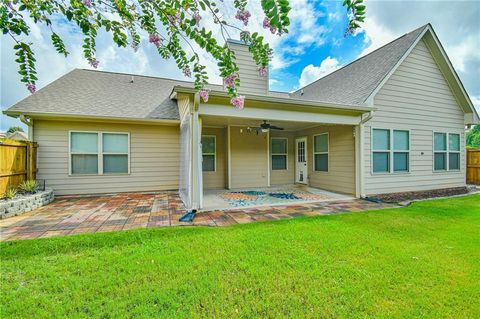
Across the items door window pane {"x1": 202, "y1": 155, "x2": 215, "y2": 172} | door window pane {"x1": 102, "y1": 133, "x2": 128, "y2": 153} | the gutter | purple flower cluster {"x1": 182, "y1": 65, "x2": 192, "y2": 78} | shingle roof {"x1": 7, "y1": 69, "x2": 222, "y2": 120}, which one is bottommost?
door window pane {"x1": 202, "y1": 155, "x2": 215, "y2": 172}

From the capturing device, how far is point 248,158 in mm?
9250

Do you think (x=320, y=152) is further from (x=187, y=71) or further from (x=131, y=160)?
(x=187, y=71)

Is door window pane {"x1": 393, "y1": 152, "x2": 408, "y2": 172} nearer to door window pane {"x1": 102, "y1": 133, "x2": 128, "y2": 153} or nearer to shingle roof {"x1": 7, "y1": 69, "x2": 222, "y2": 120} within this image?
shingle roof {"x1": 7, "y1": 69, "x2": 222, "y2": 120}

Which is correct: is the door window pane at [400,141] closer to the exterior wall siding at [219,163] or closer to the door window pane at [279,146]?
the door window pane at [279,146]

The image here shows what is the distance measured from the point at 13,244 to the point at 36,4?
Result: 3.32 metres

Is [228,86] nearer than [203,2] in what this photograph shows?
No

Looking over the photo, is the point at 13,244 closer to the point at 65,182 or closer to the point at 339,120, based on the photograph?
the point at 65,182

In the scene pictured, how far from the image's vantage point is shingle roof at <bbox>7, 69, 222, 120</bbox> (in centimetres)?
689

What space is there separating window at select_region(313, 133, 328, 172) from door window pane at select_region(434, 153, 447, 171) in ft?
14.1

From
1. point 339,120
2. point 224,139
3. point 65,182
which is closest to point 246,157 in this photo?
point 224,139

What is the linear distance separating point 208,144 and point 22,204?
5755mm

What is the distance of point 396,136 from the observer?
770cm

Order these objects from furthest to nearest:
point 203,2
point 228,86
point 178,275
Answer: point 178,275 → point 228,86 → point 203,2

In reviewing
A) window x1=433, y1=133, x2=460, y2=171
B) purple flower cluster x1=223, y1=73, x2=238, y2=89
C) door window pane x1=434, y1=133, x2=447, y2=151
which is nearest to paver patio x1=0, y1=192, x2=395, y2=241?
purple flower cluster x1=223, y1=73, x2=238, y2=89
